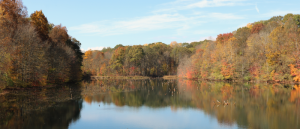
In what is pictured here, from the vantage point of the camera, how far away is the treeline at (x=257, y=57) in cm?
4409

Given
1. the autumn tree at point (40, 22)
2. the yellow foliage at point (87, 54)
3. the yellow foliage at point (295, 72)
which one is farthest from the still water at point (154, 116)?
the yellow foliage at point (87, 54)

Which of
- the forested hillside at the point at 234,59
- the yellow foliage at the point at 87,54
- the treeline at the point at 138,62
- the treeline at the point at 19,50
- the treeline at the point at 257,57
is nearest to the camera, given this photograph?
the treeline at the point at 19,50

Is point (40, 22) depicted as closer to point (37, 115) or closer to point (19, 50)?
point (19, 50)

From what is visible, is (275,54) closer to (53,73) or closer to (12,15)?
(53,73)

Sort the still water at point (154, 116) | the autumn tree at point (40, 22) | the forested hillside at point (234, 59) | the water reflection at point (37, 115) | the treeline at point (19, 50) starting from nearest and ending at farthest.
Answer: the water reflection at point (37, 115) → the still water at point (154, 116) → the treeline at point (19, 50) → the autumn tree at point (40, 22) → the forested hillside at point (234, 59)

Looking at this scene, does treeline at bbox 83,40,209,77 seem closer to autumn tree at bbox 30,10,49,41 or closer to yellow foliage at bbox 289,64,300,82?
yellow foliage at bbox 289,64,300,82

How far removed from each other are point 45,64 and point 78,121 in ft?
74.5

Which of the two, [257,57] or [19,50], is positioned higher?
[19,50]

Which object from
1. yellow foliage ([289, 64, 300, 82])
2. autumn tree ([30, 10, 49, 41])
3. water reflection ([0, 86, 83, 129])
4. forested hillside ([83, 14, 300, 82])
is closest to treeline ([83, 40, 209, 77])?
forested hillside ([83, 14, 300, 82])

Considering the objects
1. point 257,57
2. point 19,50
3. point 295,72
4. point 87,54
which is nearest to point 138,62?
point 87,54

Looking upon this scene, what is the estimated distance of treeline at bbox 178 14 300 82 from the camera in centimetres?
4409

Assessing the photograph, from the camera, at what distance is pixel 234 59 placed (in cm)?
5494

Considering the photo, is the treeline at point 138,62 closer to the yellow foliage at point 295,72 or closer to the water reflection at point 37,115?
the yellow foliage at point 295,72

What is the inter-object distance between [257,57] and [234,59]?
5.39 meters
